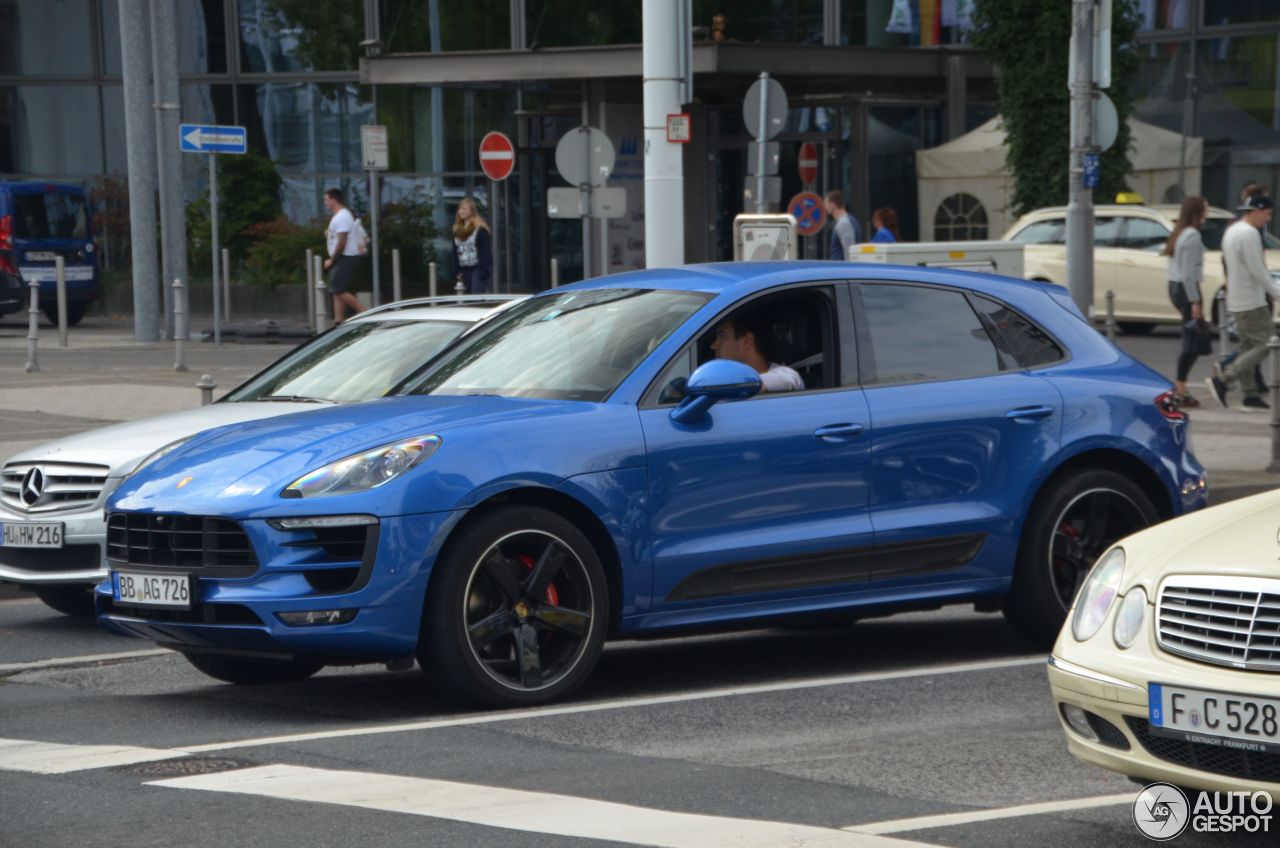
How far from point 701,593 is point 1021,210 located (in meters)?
27.6

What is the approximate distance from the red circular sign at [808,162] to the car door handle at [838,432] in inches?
1093

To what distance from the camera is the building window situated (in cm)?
3616

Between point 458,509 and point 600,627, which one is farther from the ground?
point 458,509

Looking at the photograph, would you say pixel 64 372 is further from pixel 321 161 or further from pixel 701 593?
pixel 321 161

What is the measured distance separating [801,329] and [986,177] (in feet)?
92.8

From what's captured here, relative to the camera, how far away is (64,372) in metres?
23.6

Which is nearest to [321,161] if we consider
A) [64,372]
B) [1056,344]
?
[64,372]

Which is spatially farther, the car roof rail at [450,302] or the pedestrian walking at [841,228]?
the pedestrian walking at [841,228]

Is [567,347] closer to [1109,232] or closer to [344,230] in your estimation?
[344,230]

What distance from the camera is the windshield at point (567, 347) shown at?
7.65 m

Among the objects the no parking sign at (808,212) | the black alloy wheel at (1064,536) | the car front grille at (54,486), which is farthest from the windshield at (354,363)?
the no parking sign at (808,212)

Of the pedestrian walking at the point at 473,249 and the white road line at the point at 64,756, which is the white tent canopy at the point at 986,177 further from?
the white road line at the point at 64,756

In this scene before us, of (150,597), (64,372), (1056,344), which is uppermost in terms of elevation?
(1056,344)

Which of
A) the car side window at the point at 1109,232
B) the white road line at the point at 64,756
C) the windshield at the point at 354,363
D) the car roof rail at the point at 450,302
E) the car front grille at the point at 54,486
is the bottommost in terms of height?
the car side window at the point at 1109,232
